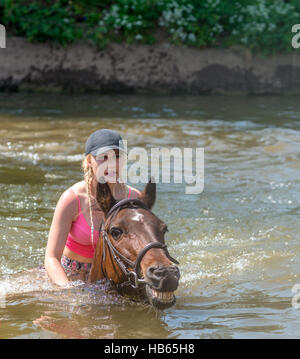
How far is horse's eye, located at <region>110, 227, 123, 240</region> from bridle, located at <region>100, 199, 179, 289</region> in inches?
2.1

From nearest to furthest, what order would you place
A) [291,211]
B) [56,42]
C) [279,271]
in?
[279,271] → [291,211] → [56,42]

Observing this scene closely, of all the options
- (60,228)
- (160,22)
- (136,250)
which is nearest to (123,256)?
(136,250)

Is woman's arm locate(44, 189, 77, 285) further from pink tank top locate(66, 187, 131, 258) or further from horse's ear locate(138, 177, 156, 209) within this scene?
horse's ear locate(138, 177, 156, 209)

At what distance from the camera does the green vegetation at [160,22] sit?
12750 millimetres

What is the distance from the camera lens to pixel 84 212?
13.2 ft

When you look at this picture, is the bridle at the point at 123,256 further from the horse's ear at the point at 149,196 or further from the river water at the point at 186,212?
the river water at the point at 186,212

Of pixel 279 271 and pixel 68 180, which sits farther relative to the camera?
pixel 68 180

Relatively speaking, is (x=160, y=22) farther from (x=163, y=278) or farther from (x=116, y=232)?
(x=163, y=278)

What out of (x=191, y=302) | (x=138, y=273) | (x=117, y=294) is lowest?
(x=191, y=302)

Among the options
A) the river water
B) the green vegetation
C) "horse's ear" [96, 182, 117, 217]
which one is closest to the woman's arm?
the river water
